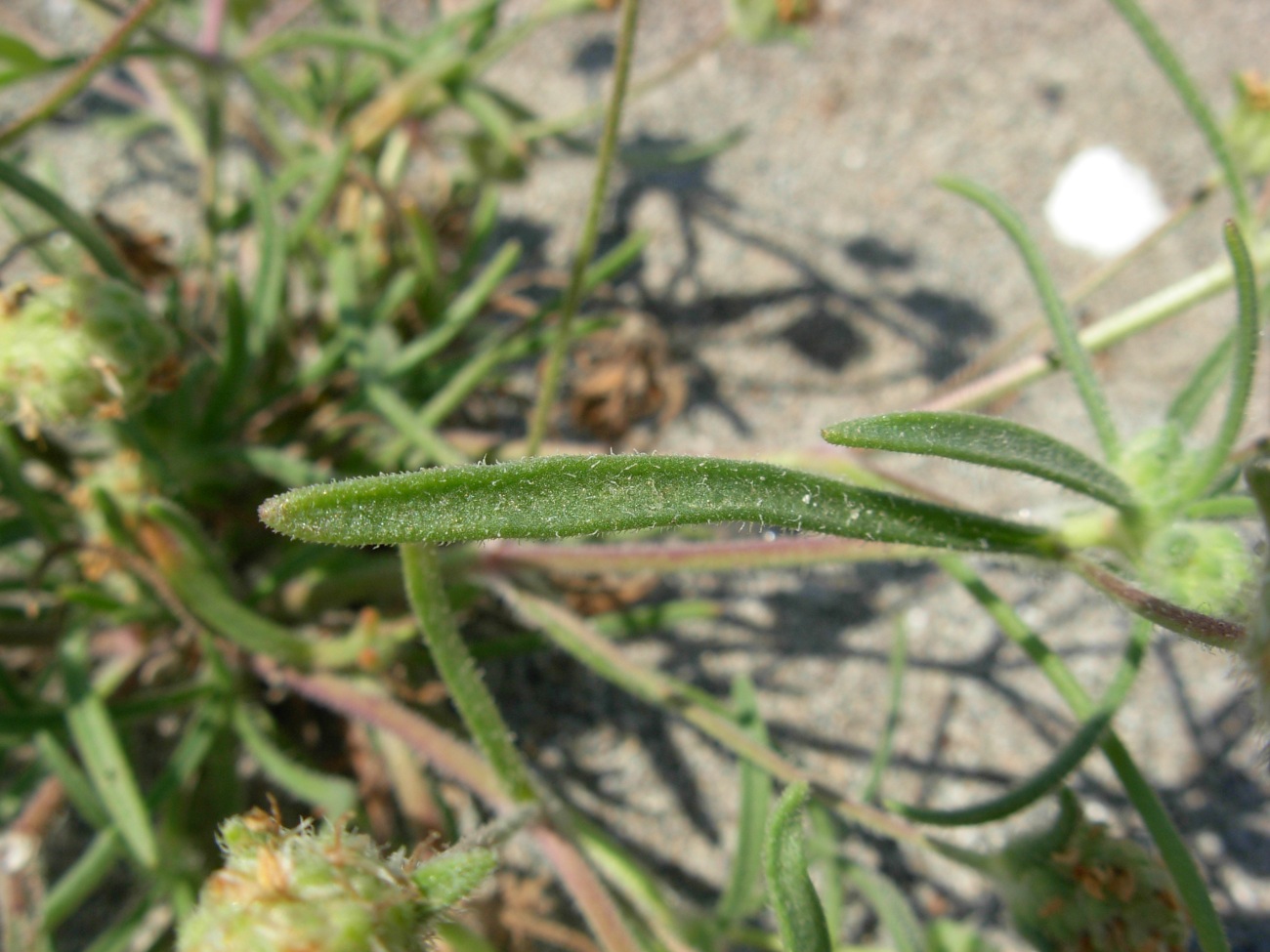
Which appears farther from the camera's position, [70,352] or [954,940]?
[954,940]

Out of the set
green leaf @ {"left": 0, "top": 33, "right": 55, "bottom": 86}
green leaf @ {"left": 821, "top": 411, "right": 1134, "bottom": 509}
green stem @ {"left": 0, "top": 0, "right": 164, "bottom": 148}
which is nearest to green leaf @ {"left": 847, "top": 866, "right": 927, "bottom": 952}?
green leaf @ {"left": 821, "top": 411, "right": 1134, "bottom": 509}

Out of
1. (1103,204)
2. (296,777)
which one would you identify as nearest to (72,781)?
(296,777)

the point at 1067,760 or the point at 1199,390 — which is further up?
the point at 1199,390

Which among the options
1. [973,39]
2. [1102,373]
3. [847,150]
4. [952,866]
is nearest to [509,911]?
[952,866]

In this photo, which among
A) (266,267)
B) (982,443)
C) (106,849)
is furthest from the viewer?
(266,267)

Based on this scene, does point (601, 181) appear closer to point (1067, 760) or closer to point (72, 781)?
point (1067, 760)
